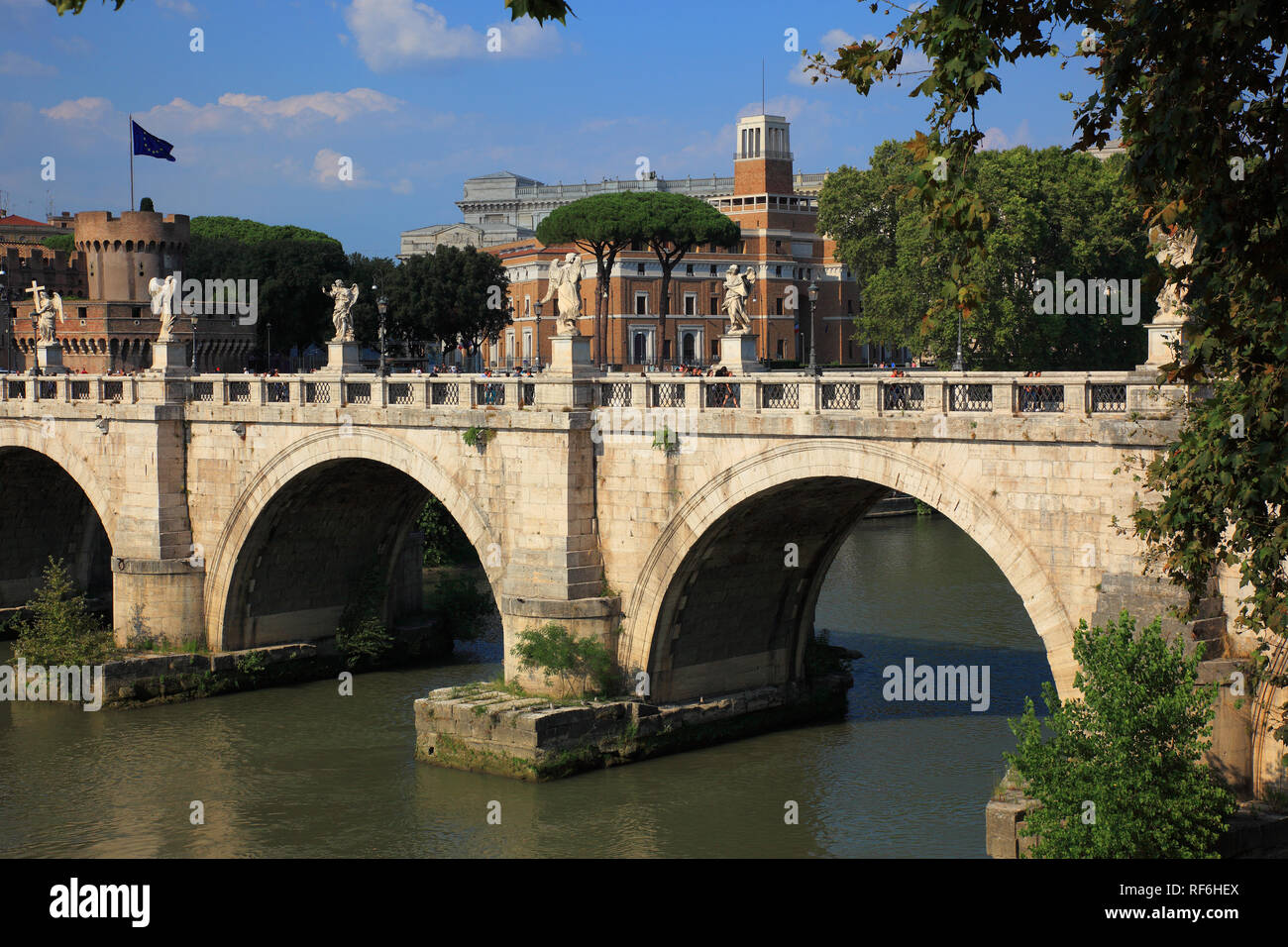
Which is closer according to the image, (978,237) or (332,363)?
(978,237)

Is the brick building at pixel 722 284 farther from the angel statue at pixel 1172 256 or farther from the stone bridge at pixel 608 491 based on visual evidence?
the angel statue at pixel 1172 256

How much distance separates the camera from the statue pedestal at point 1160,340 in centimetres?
1644

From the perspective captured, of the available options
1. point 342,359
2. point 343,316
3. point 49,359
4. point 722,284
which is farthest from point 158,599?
point 722,284

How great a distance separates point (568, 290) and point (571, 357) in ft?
3.48

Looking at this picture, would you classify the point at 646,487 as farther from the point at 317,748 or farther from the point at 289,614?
the point at 289,614

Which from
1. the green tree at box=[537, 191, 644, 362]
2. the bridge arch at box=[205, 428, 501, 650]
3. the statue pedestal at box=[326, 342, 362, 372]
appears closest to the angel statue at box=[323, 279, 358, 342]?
the statue pedestal at box=[326, 342, 362, 372]

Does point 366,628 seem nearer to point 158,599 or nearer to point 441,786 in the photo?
point 158,599

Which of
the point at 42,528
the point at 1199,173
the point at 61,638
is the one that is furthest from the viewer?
the point at 42,528

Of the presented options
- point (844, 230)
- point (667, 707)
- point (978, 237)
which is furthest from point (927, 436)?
point (844, 230)

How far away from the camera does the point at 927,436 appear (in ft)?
63.9

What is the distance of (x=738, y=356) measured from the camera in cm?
2255

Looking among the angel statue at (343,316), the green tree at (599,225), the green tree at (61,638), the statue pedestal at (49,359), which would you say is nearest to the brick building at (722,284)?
the green tree at (599,225)

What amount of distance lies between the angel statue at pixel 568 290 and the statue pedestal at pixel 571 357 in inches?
5.9
